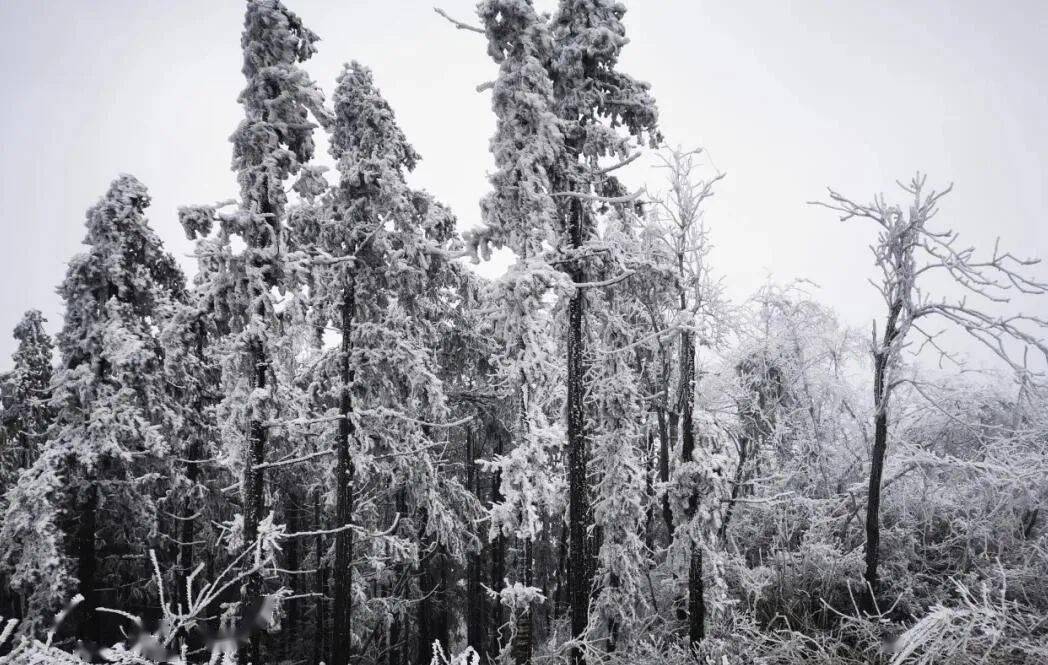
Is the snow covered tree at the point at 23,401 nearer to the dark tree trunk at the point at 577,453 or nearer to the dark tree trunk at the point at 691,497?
the dark tree trunk at the point at 577,453

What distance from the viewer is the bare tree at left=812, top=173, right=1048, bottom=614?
9.82 m

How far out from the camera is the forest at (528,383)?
9719mm

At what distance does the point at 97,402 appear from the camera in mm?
13180

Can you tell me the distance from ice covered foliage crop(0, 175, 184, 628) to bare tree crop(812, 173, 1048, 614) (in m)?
16.6

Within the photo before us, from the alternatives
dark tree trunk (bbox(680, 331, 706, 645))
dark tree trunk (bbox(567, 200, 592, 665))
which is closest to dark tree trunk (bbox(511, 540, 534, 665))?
dark tree trunk (bbox(567, 200, 592, 665))

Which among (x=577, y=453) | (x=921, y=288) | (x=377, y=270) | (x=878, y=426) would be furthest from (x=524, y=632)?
(x=921, y=288)

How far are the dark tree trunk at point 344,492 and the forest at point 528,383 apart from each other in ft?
0.26

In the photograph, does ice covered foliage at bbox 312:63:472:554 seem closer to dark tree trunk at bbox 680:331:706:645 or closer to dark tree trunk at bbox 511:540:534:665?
dark tree trunk at bbox 511:540:534:665

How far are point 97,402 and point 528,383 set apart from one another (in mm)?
11241

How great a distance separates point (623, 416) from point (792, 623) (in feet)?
22.2

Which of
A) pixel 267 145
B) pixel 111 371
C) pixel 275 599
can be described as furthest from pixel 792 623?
pixel 111 371

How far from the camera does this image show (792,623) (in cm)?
1305

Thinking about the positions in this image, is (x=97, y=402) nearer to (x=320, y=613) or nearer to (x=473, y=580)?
(x=320, y=613)

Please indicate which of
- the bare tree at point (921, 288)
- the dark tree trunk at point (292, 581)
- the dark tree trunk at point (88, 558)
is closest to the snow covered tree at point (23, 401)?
the dark tree trunk at point (88, 558)
